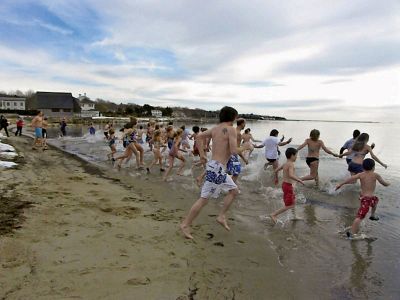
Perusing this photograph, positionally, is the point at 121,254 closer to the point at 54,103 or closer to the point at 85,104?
the point at 54,103

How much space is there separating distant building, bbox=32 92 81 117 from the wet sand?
77165mm

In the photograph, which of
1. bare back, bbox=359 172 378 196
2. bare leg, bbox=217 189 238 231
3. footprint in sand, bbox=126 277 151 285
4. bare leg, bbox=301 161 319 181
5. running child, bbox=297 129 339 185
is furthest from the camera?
bare leg, bbox=301 161 319 181

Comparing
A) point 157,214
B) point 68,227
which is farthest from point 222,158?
point 68,227

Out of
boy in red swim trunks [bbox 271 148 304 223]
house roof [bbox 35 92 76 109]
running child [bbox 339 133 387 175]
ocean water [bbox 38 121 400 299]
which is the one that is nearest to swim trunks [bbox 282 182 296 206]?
boy in red swim trunks [bbox 271 148 304 223]

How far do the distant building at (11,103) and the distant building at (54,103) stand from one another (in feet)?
87.7

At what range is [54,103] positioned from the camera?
78000mm

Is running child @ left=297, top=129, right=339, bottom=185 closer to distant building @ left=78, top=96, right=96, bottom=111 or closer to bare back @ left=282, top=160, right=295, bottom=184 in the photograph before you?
bare back @ left=282, top=160, right=295, bottom=184

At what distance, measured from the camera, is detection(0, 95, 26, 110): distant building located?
98250 mm

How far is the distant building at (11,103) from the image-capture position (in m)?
98.2

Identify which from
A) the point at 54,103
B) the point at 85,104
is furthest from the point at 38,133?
the point at 85,104

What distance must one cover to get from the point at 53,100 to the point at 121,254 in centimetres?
8123

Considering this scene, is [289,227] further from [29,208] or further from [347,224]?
[29,208]

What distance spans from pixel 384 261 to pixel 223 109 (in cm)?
313

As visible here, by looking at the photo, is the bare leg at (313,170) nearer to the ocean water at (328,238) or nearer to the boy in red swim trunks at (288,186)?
the ocean water at (328,238)
